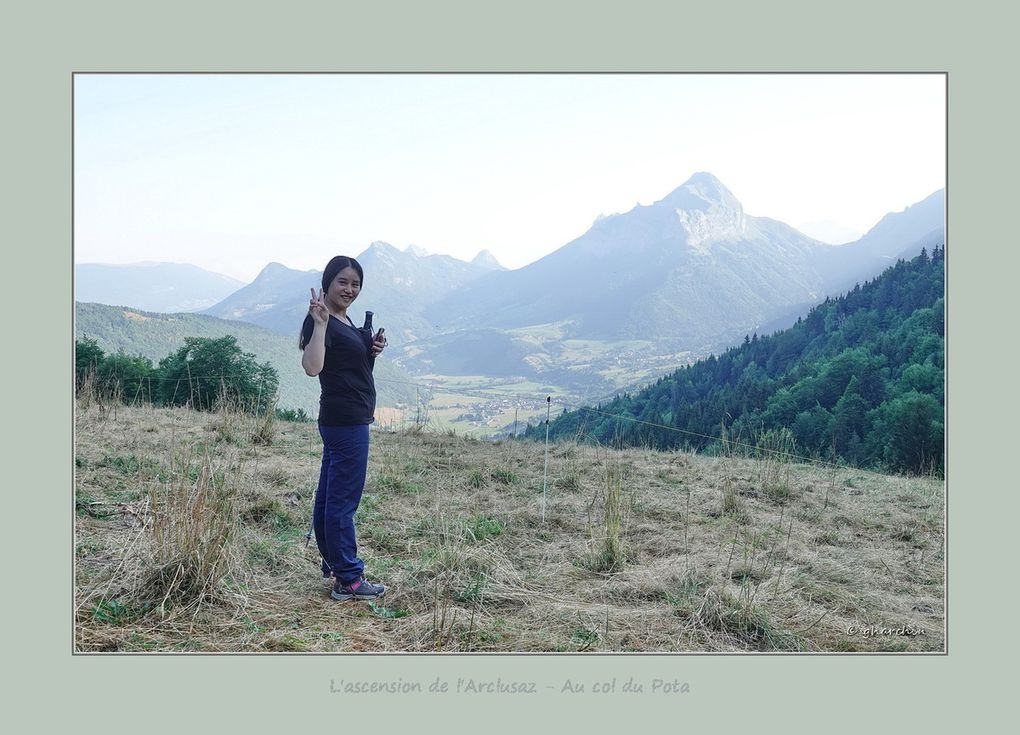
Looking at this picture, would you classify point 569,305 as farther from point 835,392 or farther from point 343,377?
point 343,377

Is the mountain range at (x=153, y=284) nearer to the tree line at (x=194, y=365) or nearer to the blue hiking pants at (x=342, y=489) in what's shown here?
the tree line at (x=194, y=365)

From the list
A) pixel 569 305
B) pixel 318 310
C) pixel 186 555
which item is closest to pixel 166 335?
pixel 186 555

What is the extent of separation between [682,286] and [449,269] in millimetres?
62461

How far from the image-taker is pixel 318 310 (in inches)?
116

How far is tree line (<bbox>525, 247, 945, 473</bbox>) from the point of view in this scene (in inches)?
560

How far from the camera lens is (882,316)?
132ft

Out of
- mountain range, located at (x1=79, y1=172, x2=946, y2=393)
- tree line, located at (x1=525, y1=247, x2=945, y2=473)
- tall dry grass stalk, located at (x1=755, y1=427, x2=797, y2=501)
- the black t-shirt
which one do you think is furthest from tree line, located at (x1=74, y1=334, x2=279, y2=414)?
mountain range, located at (x1=79, y1=172, x2=946, y2=393)

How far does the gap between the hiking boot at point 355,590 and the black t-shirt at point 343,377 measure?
0.83 meters

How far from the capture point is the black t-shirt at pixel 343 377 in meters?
3.10

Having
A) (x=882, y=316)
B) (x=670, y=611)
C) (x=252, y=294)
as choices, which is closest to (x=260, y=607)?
(x=670, y=611)

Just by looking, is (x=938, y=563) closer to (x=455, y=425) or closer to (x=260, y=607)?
(x=260, y=607)

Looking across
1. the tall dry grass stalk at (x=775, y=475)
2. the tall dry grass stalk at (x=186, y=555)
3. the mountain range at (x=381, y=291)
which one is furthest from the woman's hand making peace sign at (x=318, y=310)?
the mountain range at (x=381, y=291)

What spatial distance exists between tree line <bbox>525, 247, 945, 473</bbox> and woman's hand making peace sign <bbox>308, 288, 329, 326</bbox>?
5183 mm

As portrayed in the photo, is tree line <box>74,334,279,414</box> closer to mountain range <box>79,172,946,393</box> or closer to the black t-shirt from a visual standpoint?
the black t-shirt
